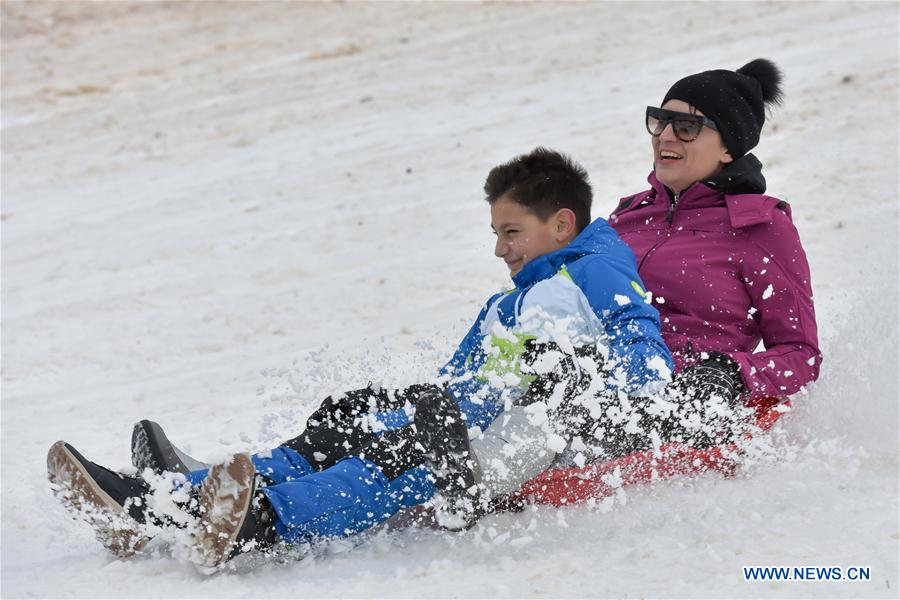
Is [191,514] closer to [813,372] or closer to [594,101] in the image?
[813,372]

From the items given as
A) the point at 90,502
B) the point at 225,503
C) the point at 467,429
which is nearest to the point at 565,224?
the point at 467,429

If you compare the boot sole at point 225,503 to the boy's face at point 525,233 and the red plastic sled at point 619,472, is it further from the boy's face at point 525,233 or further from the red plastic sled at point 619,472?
the boy's face at point 525,233

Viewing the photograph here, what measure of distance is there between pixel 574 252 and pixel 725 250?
0.54 meters

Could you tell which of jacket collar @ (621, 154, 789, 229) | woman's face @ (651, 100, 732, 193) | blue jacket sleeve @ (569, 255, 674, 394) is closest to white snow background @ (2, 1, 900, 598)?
blue jacket sleeve @ (569, 255, 674, 394)

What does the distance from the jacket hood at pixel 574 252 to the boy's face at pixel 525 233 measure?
0.06 metres

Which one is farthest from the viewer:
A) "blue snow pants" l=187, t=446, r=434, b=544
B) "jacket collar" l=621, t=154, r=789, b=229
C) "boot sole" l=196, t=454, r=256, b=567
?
"jacket collar" l=621, t=154, r=789, b=229

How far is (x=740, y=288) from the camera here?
313 cm

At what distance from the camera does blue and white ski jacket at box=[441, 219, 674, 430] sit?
2666 mm

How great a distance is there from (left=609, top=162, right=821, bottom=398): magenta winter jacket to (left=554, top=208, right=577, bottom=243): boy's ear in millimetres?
340

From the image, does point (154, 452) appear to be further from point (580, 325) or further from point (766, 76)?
point (766, 76)

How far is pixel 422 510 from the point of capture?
2785mm

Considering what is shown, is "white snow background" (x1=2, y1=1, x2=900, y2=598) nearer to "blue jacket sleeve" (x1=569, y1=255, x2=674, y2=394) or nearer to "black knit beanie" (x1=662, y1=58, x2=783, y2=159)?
"blue jacket sleeve" (x1=569, y1=255, x2=674, y2=394)

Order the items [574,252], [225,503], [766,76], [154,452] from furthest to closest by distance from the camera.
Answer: [766,76], [574,252], [154,452], [225,503]

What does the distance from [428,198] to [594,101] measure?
76.5 inches
